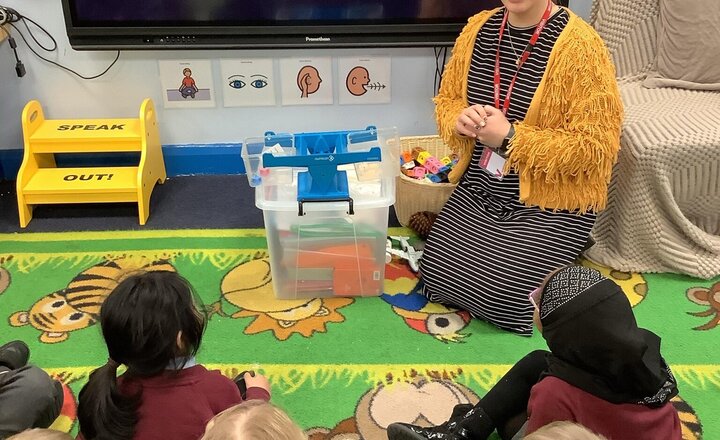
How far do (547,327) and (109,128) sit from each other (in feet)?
5.53

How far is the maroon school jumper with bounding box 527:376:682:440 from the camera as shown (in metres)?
1.07

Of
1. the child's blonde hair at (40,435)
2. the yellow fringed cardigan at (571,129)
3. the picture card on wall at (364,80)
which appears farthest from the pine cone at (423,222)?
the child's blonde hair at (40,435)

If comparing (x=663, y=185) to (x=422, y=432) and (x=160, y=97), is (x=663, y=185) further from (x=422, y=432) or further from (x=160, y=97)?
(x=160, y=97)

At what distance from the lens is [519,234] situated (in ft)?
5.84

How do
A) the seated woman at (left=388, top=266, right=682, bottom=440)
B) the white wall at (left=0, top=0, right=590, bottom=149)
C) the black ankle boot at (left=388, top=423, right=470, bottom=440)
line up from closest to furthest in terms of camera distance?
the seated woman at (left=388, top=266, right=682, bottom=440), the black ankle boot at (left=388, top=423, right=470, bottom=440), the white wall at (left=0, top=0, right=590, bottom=149)

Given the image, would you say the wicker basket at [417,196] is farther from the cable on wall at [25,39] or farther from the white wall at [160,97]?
the cable on wall at [25,39]

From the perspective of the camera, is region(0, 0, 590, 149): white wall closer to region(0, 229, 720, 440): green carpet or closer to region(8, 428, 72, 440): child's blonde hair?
region(0, 229, 720, 440): green carpet

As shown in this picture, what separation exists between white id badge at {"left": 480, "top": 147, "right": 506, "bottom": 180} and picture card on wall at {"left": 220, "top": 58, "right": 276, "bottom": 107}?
0.89 meters

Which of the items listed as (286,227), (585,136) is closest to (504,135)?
(585,136)

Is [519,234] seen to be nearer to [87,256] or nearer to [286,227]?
[286,227]

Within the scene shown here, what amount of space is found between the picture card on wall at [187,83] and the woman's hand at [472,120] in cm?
101

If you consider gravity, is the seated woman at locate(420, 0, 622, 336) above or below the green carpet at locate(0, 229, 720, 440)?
above

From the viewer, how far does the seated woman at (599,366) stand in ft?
3.41

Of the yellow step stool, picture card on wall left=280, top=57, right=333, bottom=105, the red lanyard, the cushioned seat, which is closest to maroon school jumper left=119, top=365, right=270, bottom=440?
the red lanyard
